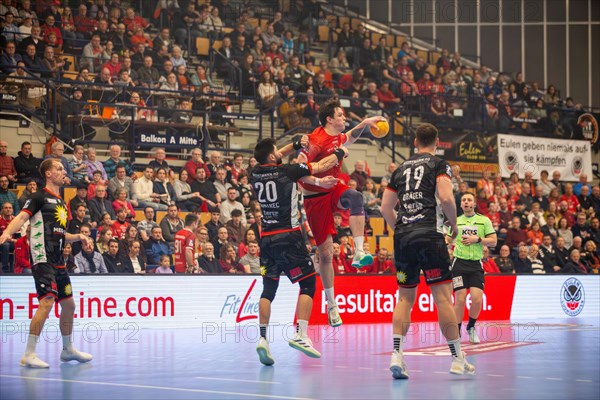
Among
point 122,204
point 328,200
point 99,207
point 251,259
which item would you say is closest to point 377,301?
point 251,259

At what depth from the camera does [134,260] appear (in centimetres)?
1709

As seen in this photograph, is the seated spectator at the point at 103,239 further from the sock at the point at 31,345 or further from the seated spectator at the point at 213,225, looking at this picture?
the sock at the point at 31,345

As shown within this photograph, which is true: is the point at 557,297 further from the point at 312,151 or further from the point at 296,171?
the point at 296,171

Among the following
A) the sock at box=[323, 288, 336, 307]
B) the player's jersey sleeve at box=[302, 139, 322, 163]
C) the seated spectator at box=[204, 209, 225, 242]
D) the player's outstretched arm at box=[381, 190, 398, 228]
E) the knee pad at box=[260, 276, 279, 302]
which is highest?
the player's jersey sleeve at box=[302, 139, 322, 163]

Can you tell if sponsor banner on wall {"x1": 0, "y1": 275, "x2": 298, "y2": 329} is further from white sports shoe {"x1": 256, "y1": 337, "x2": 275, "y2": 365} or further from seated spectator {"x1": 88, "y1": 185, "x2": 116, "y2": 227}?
white sports shoe {"x1": 256, "y1": 337, "x2": 275, "y2": 365}

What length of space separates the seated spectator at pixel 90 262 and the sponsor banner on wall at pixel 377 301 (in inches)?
171

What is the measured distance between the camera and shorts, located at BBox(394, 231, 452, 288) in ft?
30.5

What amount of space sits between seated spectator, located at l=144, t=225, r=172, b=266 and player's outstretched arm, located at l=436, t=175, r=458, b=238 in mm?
9356

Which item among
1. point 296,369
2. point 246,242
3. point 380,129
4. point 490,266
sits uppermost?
point 380,129

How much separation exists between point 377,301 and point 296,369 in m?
9.32

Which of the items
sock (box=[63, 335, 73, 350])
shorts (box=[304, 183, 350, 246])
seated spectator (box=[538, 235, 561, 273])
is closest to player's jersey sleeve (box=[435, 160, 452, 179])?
shorts (box=[304, 183, 350, 246])

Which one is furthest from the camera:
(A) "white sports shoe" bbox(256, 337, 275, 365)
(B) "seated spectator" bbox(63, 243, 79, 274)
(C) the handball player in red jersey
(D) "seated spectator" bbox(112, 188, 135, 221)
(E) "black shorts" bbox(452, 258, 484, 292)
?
(D) "seated spectator" bbox(112, 188, 135, 221)

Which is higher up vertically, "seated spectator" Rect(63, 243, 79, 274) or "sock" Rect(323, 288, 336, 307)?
"seated spectator" Rect(63, 243, 79, 274)

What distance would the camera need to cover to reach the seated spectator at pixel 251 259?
18359 mm
